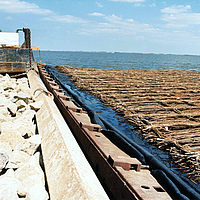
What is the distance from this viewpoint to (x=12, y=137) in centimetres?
366

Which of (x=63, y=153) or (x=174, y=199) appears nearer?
(x=63, y=153)

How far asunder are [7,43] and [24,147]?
16.7 meters

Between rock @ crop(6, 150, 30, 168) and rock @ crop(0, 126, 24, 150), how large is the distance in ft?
1.21

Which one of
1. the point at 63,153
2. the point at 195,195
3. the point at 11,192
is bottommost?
the point at 195,195

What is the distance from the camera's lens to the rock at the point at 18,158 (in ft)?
10.2

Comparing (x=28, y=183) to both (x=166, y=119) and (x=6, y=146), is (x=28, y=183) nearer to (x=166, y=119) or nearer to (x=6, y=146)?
(x=6, y=146)

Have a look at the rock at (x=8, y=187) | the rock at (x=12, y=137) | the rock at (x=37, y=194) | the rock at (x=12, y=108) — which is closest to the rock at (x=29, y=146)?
the rock at (x=12, y=137)

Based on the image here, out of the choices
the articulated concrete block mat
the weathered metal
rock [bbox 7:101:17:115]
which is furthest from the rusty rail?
rock [bbox 7:101:17:115]

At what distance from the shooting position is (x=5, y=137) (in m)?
3.67

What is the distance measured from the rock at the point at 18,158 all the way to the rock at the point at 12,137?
37 centimetres

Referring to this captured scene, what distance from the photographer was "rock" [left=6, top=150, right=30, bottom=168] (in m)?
3.11

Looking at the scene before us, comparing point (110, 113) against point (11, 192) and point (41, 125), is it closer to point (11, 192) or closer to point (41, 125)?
point (41, 125)

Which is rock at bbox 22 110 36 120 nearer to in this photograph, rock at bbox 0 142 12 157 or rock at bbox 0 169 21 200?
rock at bbox 0 142 12 157

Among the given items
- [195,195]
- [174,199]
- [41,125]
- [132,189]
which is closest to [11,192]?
[132,189]
